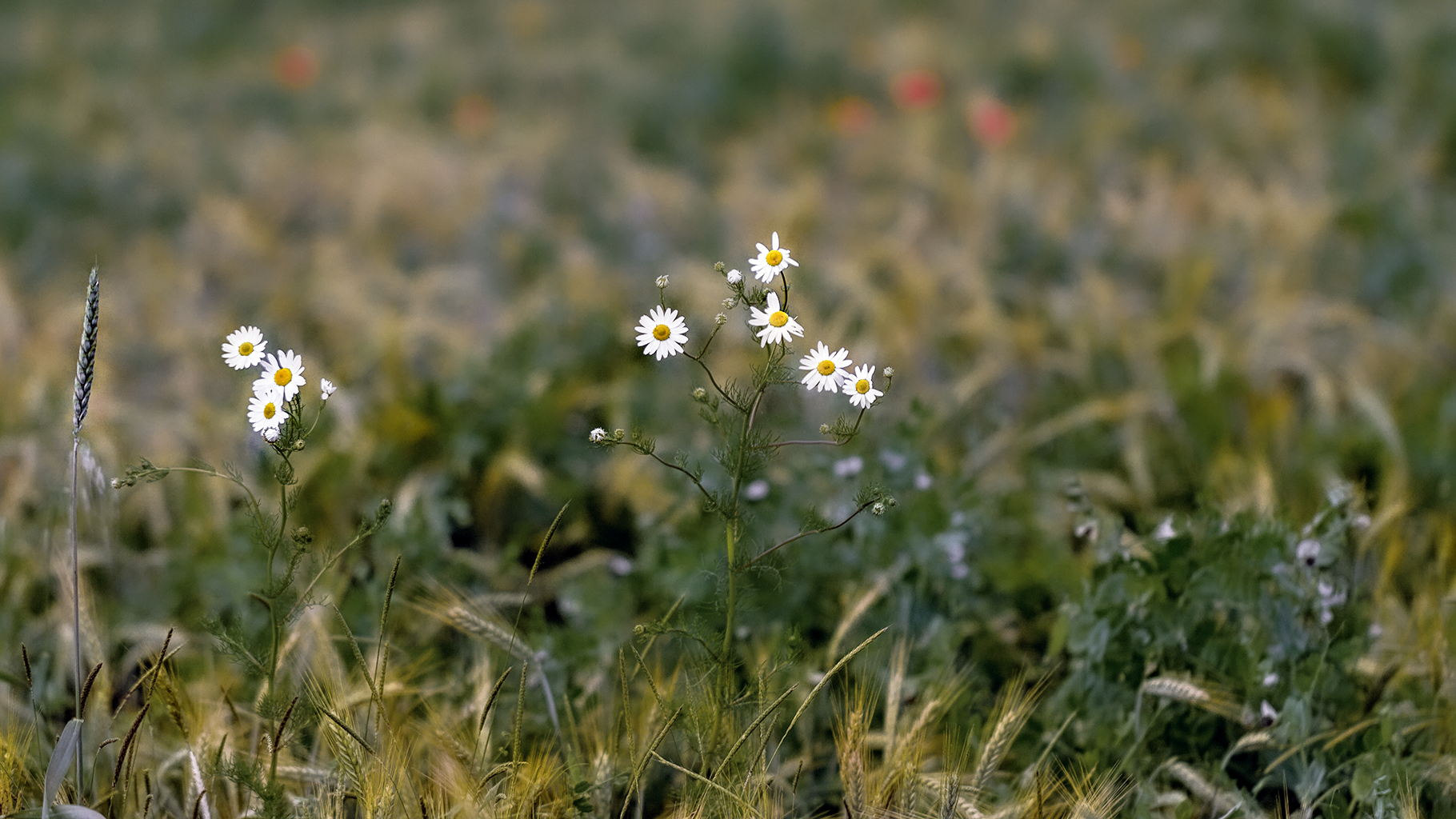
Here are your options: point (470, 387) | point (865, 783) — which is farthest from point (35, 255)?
point (865, 783)

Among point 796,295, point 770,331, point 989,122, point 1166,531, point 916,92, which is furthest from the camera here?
point 916,92

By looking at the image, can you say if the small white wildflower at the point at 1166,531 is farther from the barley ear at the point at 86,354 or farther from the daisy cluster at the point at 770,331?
the barley ear at the point at 86,354

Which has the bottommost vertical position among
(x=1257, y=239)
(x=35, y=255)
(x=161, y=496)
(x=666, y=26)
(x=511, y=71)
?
(x=161, y=496)

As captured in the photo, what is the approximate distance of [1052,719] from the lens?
76.5 inches

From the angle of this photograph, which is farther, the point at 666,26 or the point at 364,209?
the point at 666,26

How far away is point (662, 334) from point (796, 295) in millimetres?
2288

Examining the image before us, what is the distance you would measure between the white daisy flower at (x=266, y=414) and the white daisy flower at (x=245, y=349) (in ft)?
0.15

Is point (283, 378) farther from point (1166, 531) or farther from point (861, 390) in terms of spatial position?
point (1166, 531)

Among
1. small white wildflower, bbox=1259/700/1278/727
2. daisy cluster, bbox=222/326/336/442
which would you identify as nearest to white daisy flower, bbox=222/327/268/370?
daisy cluster, bbox=222/326/336/442

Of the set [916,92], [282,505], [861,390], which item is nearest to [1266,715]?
[861,390]

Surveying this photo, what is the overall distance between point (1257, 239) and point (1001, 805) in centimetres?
305

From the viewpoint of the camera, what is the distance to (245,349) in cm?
141

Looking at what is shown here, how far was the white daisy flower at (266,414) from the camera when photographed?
50.9 inches

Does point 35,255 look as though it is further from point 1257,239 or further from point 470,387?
point 1257,239
